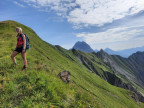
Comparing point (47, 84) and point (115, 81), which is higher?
point (47, 84)

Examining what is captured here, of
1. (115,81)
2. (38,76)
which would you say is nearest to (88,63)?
(115,81)

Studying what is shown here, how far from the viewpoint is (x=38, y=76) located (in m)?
9.17

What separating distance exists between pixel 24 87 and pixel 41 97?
1711 millimetres

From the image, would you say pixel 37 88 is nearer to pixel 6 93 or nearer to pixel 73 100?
pixel 6 93

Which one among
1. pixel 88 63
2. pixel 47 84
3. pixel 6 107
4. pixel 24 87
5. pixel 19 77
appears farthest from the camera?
pixel 88 63

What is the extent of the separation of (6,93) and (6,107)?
1.29 m

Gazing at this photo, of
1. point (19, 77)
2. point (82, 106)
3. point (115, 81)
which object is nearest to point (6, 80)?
point (19, 77)

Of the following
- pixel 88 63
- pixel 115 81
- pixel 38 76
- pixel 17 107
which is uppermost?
pixel 38 76

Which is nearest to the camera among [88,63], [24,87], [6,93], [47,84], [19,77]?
[6,93]

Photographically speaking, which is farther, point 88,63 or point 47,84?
point 88,63

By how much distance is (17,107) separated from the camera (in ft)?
20.1

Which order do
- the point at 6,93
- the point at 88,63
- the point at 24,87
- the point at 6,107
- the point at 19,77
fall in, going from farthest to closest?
the point at 88,63, the point at 19,77, the point at 24,87, the point at 6,93, the point at 6,107

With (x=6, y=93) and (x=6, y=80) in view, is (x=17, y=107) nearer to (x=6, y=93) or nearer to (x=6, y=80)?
(x=6, y=93)

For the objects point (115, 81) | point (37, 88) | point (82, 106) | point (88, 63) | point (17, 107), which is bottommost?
point (115, 81)
